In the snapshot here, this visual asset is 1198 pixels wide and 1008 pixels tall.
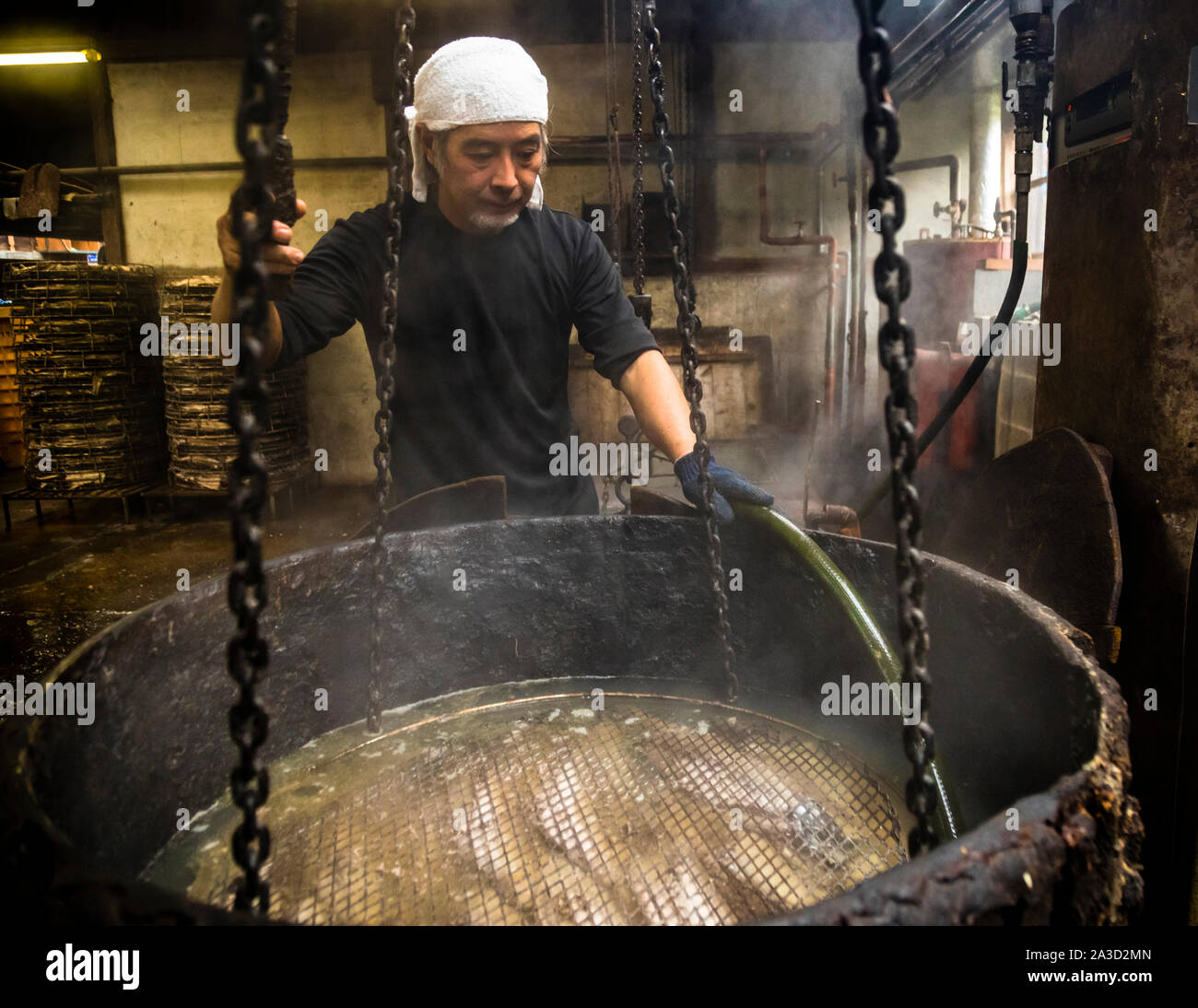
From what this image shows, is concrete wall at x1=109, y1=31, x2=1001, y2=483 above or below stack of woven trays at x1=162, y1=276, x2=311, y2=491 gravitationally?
above

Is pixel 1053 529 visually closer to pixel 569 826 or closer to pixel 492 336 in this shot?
pixel 569 826

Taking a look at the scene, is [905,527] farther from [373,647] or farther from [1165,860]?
[1165,860]

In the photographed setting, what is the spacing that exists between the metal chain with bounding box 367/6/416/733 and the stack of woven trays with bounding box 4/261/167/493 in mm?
5388

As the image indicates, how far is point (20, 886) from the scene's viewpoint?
31.7 inches

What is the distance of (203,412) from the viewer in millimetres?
5918

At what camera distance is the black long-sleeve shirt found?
8.34ft

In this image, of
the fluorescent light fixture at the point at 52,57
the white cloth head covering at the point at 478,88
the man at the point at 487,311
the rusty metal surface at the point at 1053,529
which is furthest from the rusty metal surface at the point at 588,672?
the fluorescent light fixture at the point at 52,57

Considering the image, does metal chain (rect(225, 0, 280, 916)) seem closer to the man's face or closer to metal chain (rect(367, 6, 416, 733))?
metal chain (rect(367, 6, 416, 733))

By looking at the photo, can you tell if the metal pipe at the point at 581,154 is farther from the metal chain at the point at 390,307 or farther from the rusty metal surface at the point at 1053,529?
the metal chain at the point at 390,307

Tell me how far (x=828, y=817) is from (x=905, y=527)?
2.85ft

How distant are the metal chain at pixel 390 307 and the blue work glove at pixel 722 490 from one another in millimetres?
754

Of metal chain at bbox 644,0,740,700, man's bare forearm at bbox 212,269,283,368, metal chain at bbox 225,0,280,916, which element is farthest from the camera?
man's bare forearm at bbox 212,269,283,368

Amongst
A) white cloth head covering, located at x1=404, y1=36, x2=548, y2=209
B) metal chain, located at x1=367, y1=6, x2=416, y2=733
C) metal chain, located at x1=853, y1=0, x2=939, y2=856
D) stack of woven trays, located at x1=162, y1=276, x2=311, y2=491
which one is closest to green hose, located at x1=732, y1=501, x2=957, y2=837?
metal chain, located at x1=853, y1=0, x2=939, y2=856

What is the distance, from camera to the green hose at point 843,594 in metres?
Answer: 1.48
